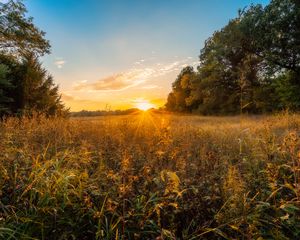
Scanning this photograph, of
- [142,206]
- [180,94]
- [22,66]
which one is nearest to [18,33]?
[22,66]

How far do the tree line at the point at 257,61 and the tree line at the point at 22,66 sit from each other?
37.2 ft

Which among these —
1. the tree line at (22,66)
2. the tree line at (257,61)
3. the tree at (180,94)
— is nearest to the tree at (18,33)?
the tree line at (22,66)

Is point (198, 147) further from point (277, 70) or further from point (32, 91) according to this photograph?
point (277, 70)

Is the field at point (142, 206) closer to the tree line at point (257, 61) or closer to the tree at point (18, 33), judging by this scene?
the tree line at point (257, 61)

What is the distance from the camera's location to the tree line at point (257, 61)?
17.4 metres

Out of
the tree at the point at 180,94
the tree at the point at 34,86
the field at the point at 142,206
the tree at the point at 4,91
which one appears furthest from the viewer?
the tree at the point at 180,94

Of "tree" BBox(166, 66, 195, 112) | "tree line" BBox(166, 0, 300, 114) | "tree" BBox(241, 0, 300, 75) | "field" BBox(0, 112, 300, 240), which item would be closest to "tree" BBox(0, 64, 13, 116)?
"field" BBox(0, 112, 300, 240)

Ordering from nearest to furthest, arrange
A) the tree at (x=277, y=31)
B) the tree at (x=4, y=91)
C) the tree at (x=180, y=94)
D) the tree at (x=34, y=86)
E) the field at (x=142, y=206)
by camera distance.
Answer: the field at (x=142, y=206) → the tree at (x=4, y=91) → the tree at (x=34, y=86) → the tree at (x=277, y=31) → the tree at (x=180, y=94)

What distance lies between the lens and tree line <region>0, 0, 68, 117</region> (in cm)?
1444

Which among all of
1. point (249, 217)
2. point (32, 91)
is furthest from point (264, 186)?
point (32, 91)

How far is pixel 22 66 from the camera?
48.1ft

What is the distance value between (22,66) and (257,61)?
2071 cm

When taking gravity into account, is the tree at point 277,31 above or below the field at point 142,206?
above

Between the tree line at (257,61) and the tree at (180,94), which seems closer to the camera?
the tree line at (257,61)
